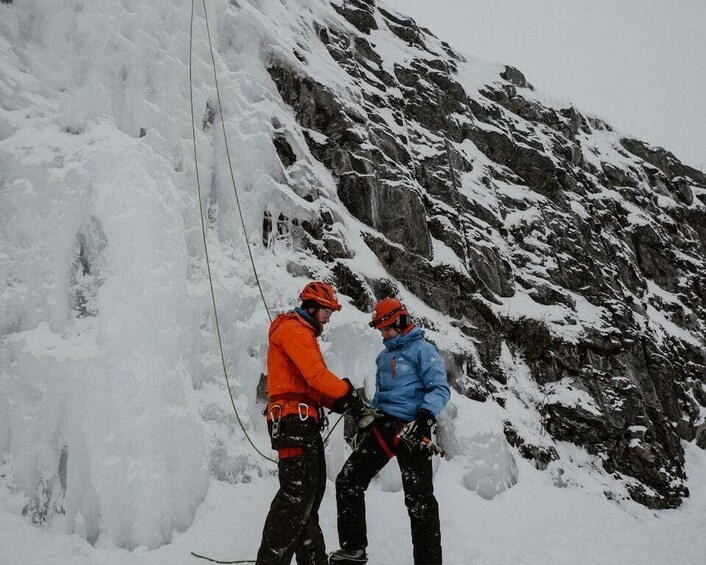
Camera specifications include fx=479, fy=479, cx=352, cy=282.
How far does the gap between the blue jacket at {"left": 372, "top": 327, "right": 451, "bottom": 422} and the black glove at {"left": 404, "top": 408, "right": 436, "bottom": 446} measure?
0.36 feet

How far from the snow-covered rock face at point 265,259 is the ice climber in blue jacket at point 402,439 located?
1400mm

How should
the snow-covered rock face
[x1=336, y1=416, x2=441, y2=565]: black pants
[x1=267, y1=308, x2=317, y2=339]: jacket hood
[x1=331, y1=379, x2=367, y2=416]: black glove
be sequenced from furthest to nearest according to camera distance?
the snow-covered rock face → [x1=336, y1=416, x2=441, y2=565]: black pants → [x1=267, y1=308, x2=317, y2=339]: jacket hood → [x1=331, y1=379, x2=367, y2=416]: black glove

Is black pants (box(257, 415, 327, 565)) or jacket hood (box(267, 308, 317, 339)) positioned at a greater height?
jacket hood (box(267, 308, 317, 339))

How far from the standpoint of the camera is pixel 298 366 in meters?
3.27

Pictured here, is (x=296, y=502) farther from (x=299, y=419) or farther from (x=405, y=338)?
(x=405, y=338)

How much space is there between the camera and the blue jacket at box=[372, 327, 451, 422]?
397 centimetres

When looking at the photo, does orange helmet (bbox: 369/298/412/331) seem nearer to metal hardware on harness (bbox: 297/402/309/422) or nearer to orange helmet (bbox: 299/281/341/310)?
orange helmet (bbox: 299/281/341/310)

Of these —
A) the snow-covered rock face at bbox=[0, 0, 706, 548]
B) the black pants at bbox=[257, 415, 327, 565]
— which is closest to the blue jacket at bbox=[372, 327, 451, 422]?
the black pants at bbox=[257, 415, 327, 565]

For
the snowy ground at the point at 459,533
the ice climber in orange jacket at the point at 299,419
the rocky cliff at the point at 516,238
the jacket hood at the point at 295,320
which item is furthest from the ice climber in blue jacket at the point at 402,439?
the rocky cliff at the point at 516,238

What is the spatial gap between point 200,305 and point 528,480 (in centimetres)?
588

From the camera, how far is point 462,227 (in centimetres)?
1257

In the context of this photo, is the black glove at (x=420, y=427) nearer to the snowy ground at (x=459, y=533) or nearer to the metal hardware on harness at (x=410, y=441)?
the metal hardware on harness at (x=410, y=441)

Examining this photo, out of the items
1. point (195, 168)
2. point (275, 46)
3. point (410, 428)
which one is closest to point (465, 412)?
point (410, 428)

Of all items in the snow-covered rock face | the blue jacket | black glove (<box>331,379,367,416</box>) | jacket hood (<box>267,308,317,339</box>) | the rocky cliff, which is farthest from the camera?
the rocky cliff
